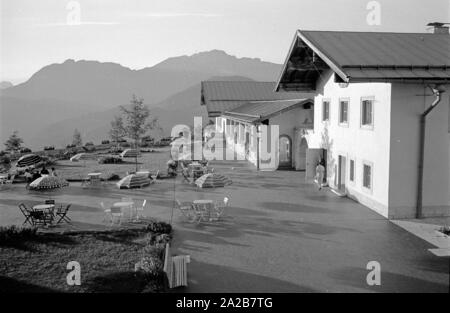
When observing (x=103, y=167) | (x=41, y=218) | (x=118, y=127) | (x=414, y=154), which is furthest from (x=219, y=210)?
(x=118, y=127)

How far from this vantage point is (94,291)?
9766 mm

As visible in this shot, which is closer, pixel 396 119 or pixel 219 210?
pixel 396 119

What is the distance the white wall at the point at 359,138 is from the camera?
15.9 meters

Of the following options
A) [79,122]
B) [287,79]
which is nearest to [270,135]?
[287,79]

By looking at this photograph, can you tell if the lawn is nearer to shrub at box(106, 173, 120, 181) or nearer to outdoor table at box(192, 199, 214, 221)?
shrub at box(106, 173, 120, 181)

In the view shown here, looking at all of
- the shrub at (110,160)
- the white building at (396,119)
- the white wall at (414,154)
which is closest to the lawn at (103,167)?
the shrub at (110,160)

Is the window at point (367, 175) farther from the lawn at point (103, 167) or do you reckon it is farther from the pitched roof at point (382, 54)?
the lawn at point (103, 167)

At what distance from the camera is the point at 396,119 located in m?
15.5

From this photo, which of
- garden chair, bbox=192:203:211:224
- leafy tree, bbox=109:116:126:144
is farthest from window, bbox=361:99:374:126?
leafy tree, bbox=109:116:126:144

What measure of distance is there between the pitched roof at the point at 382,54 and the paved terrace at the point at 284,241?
17.3 feet

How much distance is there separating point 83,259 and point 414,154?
1169 centimetres

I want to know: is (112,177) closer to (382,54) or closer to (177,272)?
(382,54)
